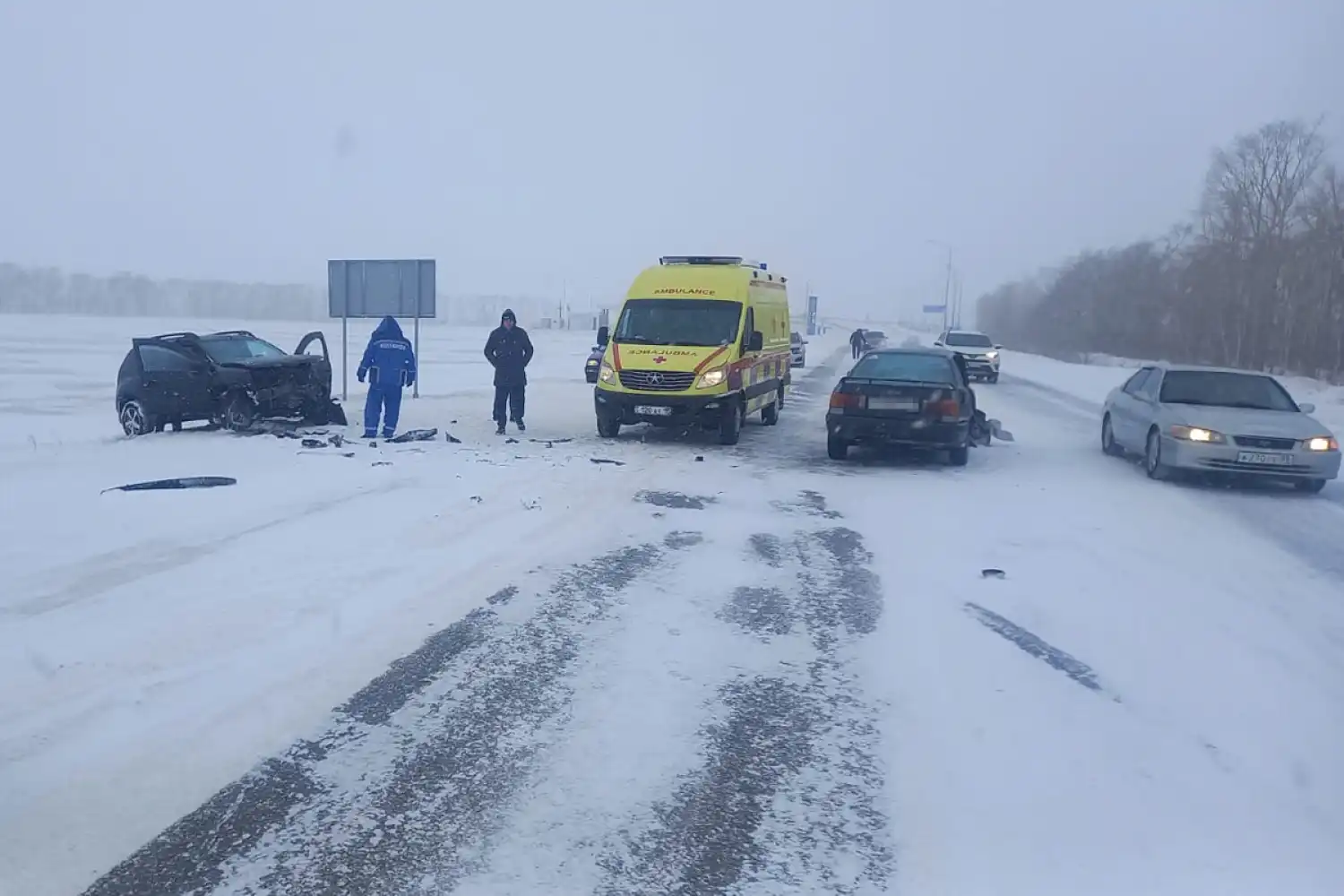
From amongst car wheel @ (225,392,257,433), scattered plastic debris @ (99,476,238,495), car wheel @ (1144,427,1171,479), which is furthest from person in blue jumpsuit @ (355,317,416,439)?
car wheel @ (1144,427,1171,479)

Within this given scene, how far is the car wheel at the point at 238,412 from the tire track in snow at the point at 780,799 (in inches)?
465

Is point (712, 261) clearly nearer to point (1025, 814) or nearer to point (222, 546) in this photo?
point (222, 546)

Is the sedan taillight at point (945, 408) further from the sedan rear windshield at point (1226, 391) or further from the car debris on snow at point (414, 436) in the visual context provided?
the car debris on snow at point (414, 436)

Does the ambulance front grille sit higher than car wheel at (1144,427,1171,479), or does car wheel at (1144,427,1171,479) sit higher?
the ambulance front grille

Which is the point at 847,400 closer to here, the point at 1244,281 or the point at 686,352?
the point at 686,352

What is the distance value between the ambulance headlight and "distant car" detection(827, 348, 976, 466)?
6.24ft

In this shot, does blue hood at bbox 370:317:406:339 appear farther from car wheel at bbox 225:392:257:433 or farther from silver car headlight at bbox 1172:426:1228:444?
silver car headlight at bbox 1172:426:1228:444

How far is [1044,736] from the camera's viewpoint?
4.86 m

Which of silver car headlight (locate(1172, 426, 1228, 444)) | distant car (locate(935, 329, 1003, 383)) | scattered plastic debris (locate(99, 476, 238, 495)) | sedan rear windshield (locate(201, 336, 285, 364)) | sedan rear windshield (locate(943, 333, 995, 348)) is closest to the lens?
scattered plastic debris (locate(99, 476, 238, 495))

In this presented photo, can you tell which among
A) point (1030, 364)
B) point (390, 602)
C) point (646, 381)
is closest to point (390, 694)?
point (390, 602)

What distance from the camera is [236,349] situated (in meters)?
16.7

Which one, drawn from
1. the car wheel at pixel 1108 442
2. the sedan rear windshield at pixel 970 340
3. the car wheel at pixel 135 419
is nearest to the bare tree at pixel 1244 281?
the sedan rear windshield at pixel 970 340

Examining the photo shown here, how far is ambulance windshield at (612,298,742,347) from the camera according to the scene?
16.1 meters

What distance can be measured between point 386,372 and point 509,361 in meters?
1.93
